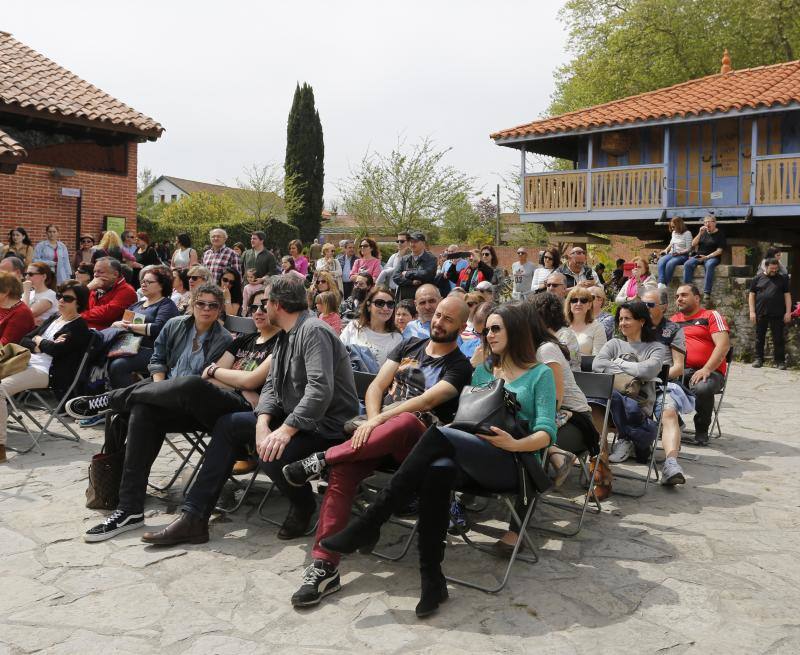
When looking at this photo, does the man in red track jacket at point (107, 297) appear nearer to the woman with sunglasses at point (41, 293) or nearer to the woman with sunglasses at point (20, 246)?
the woman with sunglasses at point (41, 293)

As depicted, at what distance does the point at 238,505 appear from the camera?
182 inches

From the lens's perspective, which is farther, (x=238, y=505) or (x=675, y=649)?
(x=238, y=505)

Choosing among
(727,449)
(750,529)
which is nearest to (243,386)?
(750,529)

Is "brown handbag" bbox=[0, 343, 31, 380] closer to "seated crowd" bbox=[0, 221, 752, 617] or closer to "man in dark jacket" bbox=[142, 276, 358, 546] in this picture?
"seated crowd" bbox=[0, 221, 752, 617]

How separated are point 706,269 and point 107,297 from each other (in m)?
10.3

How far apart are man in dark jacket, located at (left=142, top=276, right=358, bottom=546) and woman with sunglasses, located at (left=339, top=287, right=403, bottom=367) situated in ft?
5.62

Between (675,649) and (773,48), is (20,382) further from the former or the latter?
(773,48)

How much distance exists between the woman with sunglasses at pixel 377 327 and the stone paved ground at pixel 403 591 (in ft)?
5.94

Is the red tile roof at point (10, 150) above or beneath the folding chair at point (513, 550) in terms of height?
above

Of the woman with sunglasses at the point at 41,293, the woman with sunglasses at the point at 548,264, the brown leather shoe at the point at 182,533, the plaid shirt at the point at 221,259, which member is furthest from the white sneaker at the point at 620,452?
the plaid shirt at the point at 221,259

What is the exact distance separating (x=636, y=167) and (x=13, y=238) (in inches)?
567

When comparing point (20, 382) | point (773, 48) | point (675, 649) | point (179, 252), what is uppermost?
point (773, 48)

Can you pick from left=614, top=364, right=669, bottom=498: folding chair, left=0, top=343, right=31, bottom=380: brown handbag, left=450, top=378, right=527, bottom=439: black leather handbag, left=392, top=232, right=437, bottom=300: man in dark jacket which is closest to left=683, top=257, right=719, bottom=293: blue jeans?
left=392, top=232, right=437, bottom=300: man in dark jacket

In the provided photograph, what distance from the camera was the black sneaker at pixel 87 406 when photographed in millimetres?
5109
